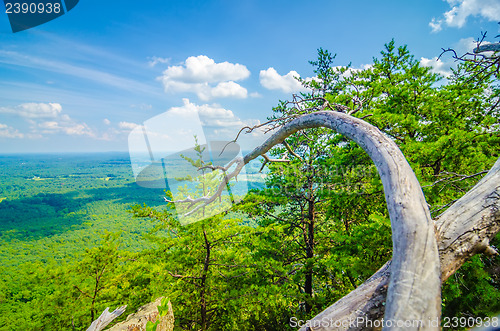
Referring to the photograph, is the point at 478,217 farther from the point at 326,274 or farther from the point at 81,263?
the point at 81,263

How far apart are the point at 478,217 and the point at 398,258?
77 centimetres

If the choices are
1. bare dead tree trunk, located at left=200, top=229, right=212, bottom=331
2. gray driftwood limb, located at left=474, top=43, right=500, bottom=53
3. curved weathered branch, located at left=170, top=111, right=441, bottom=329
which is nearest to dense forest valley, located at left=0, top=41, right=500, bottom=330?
bare dead tree trunk, located at left=200, top=229, right=212, bottom=331

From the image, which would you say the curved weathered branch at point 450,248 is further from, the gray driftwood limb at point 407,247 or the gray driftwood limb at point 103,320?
the gray driftwood limb at point 103,320

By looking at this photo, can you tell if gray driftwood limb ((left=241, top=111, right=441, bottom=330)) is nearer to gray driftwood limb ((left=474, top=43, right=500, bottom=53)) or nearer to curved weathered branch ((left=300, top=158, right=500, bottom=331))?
curved weathered branch ((left=300, top=158, right=500, bottom=331))

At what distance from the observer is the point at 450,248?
1319mm

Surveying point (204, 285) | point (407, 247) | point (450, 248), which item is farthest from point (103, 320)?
point (450, 248)

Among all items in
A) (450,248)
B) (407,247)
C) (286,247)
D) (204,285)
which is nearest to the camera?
(407,247)

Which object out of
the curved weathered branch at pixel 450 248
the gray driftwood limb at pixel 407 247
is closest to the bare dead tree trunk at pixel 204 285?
the curved weathered branch at pixel 450 248

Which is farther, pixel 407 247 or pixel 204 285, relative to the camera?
pixel 204 285

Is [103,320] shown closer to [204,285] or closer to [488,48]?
[204,285]

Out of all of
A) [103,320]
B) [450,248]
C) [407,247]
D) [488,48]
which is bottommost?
[103,320]

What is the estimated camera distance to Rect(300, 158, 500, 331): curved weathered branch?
4.26 feet

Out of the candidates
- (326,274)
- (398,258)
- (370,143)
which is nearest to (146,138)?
(370,143)

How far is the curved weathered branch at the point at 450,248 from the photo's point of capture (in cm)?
130
